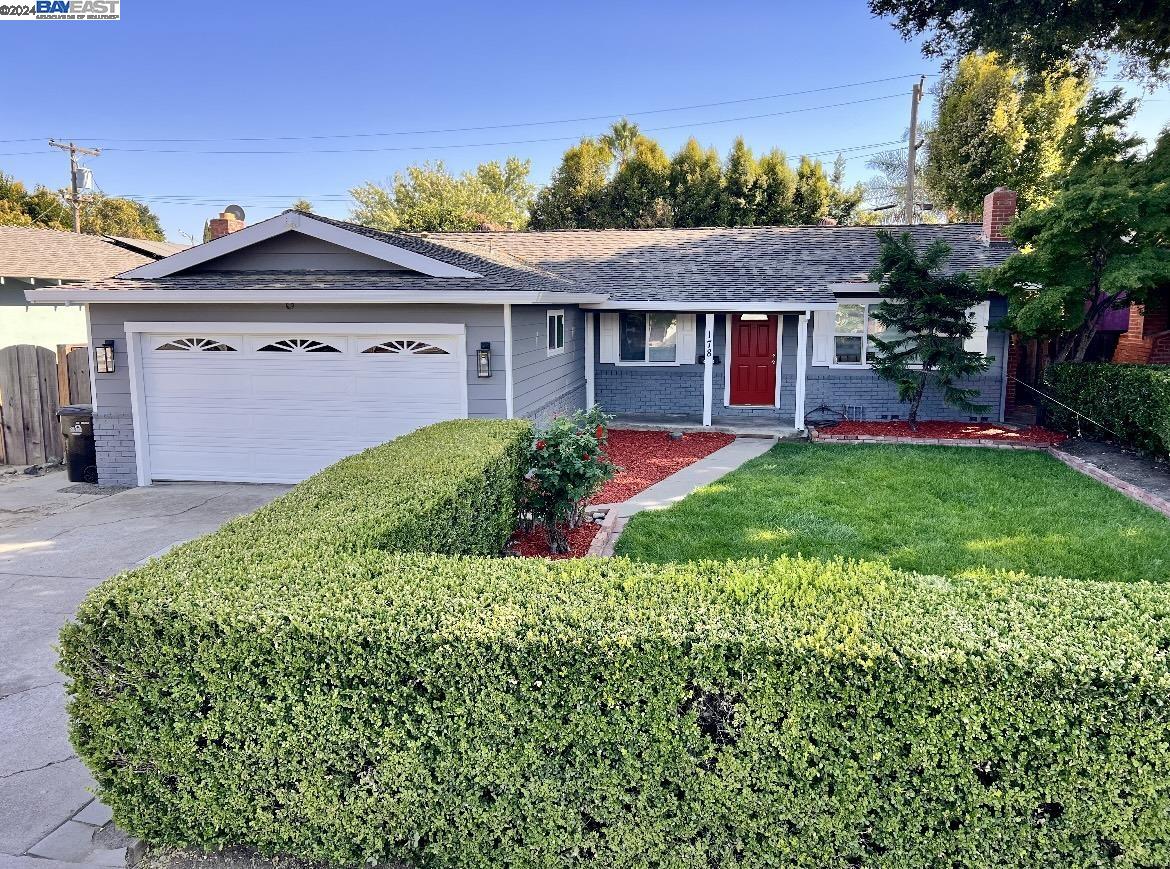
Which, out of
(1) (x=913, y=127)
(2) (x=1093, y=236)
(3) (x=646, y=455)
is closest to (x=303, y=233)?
(3) (x=646, y=455)

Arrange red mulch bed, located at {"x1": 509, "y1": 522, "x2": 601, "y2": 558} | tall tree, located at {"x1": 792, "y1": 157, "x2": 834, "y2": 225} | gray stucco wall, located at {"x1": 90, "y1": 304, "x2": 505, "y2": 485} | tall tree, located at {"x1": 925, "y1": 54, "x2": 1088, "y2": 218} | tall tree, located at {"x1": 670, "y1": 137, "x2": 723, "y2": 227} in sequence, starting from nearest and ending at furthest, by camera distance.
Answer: red mulch bed, located at {"x1": 509, "y1": 522, "x2": 601, "y2": 558} → gray stucco wall, located at {"x1": 90, "y1": 304, "x2": 505, "y2": 485} → tall tree, located at {"x1": 925, "y1": 54, "x2": 1088, "y2": 218} → tall tree, located at {"x1": 792, "y1": 157, "x2": 834, "y2": 225} → tall tree, located at {"x1": 670, "y1": 137, "x2": 723, "y2": 227}

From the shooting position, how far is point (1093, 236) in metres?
11.4

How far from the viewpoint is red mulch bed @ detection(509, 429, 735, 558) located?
7.46 m

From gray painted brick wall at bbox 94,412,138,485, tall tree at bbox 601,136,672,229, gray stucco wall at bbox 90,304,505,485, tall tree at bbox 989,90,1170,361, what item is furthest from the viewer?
tall tree at bbox 601,136,672,229

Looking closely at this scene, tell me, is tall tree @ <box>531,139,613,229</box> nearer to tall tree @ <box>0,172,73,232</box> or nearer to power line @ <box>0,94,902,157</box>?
power line @ <box>0,94,902,157</box>

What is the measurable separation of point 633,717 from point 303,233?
9058 millimetres

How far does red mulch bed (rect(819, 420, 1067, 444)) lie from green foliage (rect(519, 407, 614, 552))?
284 inches

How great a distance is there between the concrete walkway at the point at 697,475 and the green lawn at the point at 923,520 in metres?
0.29

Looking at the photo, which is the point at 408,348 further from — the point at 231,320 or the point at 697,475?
the point at 697,475

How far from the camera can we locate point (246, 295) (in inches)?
366

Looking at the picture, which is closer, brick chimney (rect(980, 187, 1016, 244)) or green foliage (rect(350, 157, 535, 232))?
brick chimney (rect(980, 187, 1016, 244))

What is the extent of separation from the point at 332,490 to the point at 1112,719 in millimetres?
4355

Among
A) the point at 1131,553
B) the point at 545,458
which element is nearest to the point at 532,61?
the point at 545,458

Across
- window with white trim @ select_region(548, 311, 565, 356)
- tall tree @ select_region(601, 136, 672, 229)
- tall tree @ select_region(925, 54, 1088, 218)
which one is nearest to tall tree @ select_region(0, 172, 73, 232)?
tall tree @ select_region(601, 136, 672, 229)
